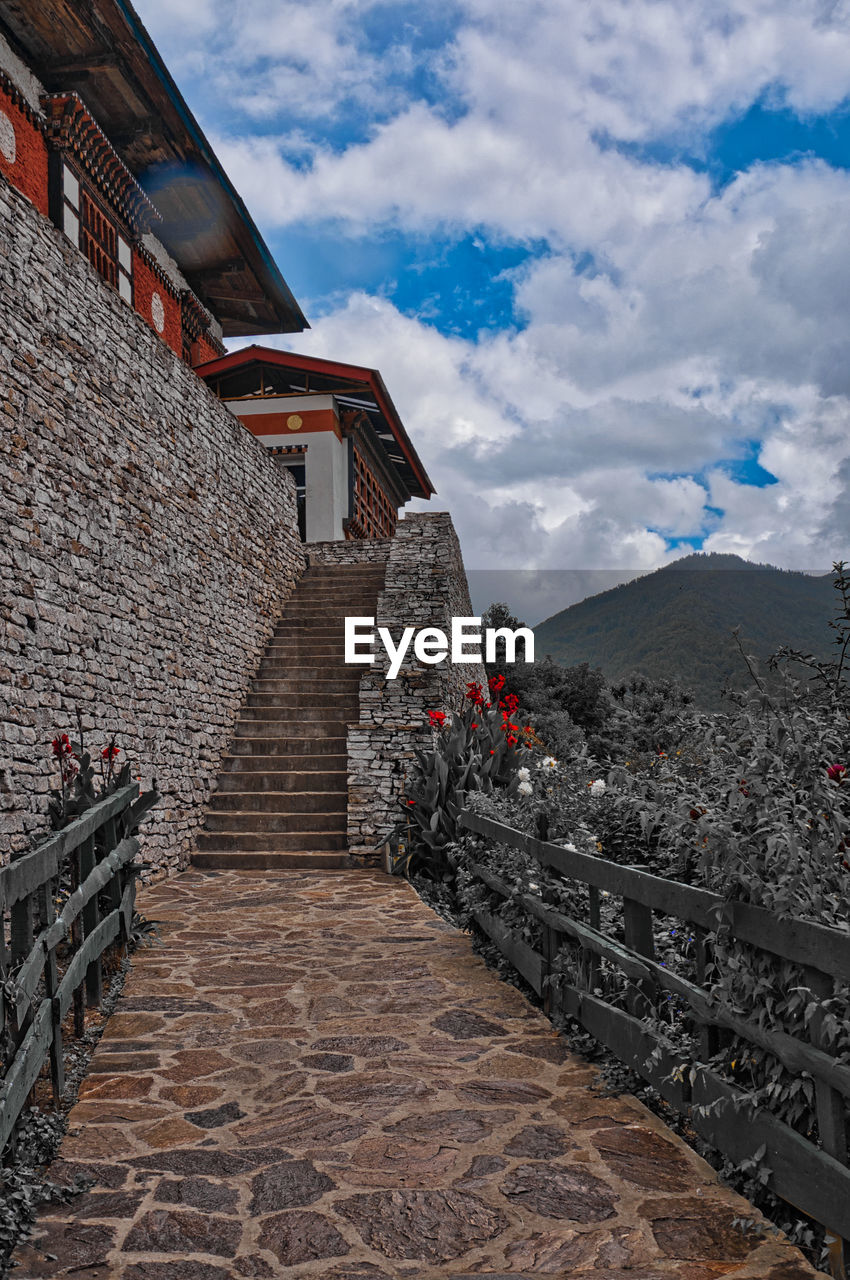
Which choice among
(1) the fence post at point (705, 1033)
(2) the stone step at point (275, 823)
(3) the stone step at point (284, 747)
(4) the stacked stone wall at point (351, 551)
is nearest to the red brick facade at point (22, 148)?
(3) the stone step at point (284, 747)

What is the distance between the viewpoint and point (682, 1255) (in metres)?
2.15

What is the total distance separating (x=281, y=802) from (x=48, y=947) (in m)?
6.21

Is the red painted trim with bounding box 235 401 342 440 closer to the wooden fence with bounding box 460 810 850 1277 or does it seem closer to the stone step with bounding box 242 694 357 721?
the stone step with bounding box 242 694 357 721

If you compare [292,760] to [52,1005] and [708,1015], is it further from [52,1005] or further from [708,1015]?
[708,1015]

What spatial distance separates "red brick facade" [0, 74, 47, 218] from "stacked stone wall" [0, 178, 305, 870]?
2.41 m

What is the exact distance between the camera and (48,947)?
9.90ft

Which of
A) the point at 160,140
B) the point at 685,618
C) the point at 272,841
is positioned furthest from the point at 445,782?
the point at 685,618

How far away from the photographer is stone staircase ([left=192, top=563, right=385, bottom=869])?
864 cm

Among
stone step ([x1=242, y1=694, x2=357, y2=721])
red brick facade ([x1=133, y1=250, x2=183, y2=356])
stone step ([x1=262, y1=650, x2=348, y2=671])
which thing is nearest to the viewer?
stone step ([x1=242, y1=694, x2=357, y2=721])

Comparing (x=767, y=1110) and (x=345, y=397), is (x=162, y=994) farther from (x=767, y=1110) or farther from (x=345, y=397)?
(x=345, y=397)

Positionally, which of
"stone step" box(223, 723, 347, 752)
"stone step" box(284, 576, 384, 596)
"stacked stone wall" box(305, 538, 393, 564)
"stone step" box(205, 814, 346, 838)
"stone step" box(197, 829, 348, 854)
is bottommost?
"stone step" box(197, 829, 348, 854)

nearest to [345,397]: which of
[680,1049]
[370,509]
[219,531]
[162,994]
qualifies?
[370,509]

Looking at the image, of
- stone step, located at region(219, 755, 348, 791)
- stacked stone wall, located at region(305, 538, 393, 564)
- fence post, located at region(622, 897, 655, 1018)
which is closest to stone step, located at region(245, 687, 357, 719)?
stone step, located at region(219, 755, 348, 791)

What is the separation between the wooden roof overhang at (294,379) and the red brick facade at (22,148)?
774 centimetres
